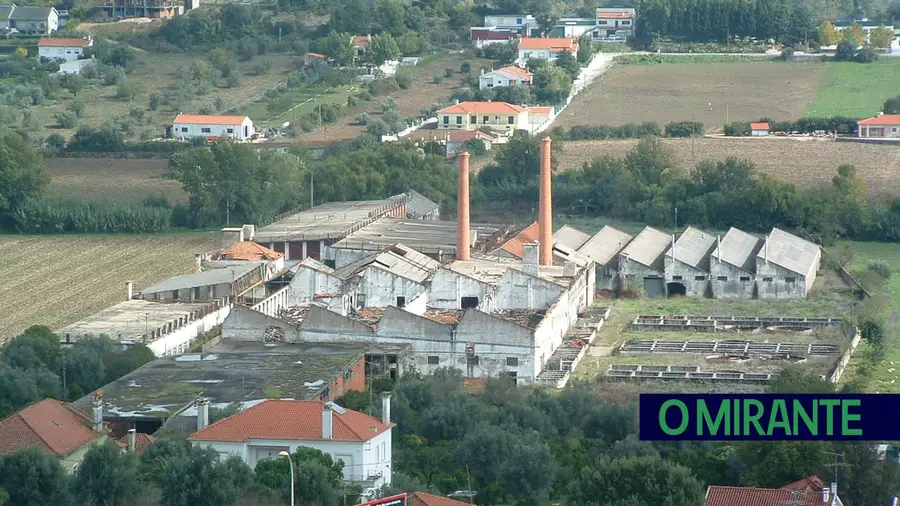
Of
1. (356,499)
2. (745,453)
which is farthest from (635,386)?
(356,499)

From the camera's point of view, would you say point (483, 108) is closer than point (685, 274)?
No

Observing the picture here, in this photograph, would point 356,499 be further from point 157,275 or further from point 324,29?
point 324,29

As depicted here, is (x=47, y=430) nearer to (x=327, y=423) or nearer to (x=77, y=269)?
(x=327, y=423)

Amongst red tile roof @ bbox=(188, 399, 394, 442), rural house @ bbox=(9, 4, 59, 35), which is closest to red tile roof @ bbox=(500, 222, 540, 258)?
red tile roof @ bbox=(188, 399, 394, 442)

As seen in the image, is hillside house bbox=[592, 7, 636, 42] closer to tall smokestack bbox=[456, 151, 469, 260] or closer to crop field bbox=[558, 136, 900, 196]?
crop field bbox=[558, 136, 900, 196]

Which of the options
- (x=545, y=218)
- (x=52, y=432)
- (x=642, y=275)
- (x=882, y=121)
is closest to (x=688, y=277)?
(x=642, y=275)
